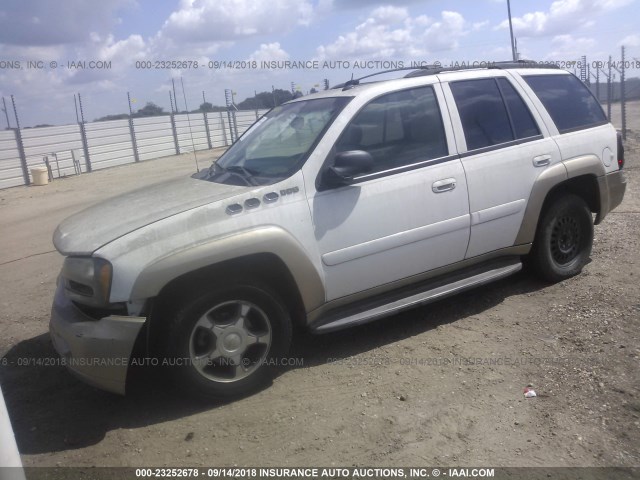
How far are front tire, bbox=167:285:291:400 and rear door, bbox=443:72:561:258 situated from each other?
1.76 m

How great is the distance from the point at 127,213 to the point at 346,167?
1.43 m

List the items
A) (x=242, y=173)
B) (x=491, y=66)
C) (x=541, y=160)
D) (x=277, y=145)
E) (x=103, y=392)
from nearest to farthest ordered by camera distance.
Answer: (x=103, y=392) → (x=242, y=173) → (x=277, y=145) → (x=541, y=160) → (x=491, y=66)

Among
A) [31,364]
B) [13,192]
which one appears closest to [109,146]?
[13,192]

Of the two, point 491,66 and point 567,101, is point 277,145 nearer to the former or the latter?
point 491,66

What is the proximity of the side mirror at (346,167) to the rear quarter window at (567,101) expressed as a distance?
7.12ft

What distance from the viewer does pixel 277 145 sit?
4398 mm

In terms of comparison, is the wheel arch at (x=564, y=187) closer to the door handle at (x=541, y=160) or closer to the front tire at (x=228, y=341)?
the door handle at (x=541, y=160)

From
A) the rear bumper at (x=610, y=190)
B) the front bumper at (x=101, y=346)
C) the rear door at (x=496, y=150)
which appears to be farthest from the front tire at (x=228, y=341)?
the rear bumper at (x=610, y=190)

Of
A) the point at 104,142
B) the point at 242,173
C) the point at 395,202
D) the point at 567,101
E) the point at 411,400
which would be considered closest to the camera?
the point at 411,400

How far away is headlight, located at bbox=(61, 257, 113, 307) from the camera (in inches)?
128

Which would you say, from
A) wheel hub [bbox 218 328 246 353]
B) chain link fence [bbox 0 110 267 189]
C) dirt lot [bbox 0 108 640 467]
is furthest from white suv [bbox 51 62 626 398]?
chain link fence [bbox 0 110 267 189]

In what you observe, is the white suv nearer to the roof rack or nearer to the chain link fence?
the roof rack

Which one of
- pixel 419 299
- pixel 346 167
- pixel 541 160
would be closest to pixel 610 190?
pixel 541 160

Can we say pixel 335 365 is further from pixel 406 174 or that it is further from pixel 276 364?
pixel 406 174
